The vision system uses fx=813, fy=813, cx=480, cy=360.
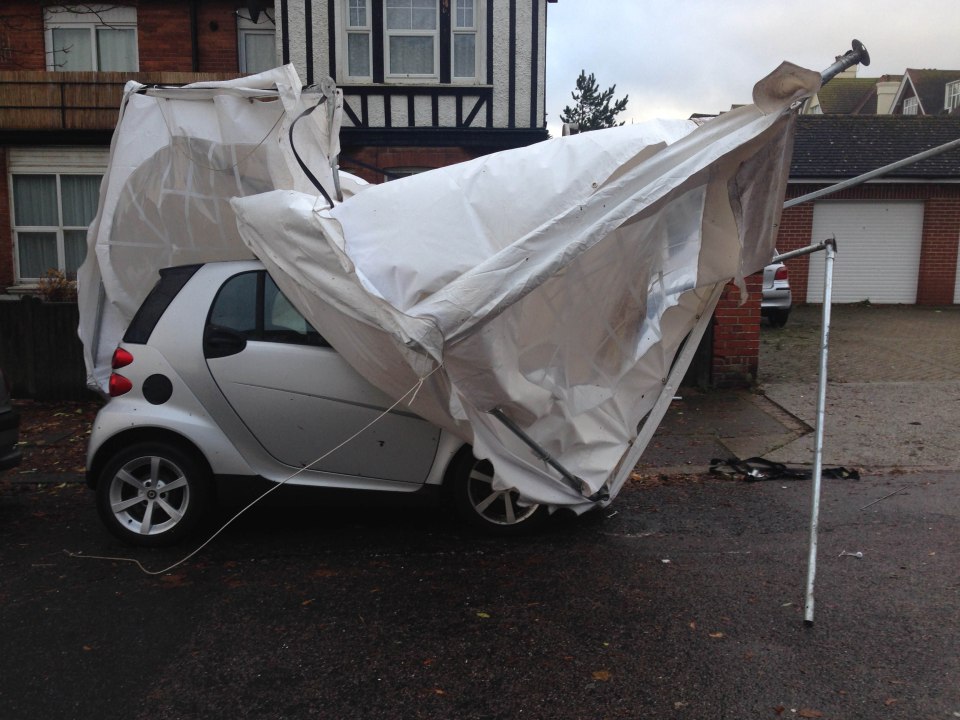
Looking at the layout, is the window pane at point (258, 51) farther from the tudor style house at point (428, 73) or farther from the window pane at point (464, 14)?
the window pane at point (464, 14)

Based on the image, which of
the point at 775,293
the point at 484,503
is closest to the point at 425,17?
the point at 775,293

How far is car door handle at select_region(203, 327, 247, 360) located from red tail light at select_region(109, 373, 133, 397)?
53 centimetres

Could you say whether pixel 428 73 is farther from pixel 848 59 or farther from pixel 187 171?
pixel 848 59

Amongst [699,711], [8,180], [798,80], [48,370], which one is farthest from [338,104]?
[8,180]

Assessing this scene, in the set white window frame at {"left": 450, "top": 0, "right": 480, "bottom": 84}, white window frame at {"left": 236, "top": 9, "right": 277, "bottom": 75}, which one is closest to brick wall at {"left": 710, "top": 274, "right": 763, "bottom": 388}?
white window frame at {"left": 450, "top": 0, "right": 480, "bottom": 84}

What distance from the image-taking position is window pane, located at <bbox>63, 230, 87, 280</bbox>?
14383mm

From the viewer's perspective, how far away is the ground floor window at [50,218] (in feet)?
46.7

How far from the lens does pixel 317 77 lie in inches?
545

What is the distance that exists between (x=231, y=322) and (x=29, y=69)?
12412 mm

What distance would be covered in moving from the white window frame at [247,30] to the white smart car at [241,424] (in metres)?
10.6

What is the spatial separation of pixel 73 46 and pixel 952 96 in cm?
3294

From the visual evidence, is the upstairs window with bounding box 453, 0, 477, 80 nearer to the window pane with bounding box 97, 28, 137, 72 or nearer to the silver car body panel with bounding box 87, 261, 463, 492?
the window pane with bounding box 97, 28, 137, 72

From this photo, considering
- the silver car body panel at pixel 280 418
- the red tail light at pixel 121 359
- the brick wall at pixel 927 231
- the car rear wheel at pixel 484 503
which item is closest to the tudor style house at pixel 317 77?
the brick wall at pixel 927 231

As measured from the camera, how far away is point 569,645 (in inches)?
148
